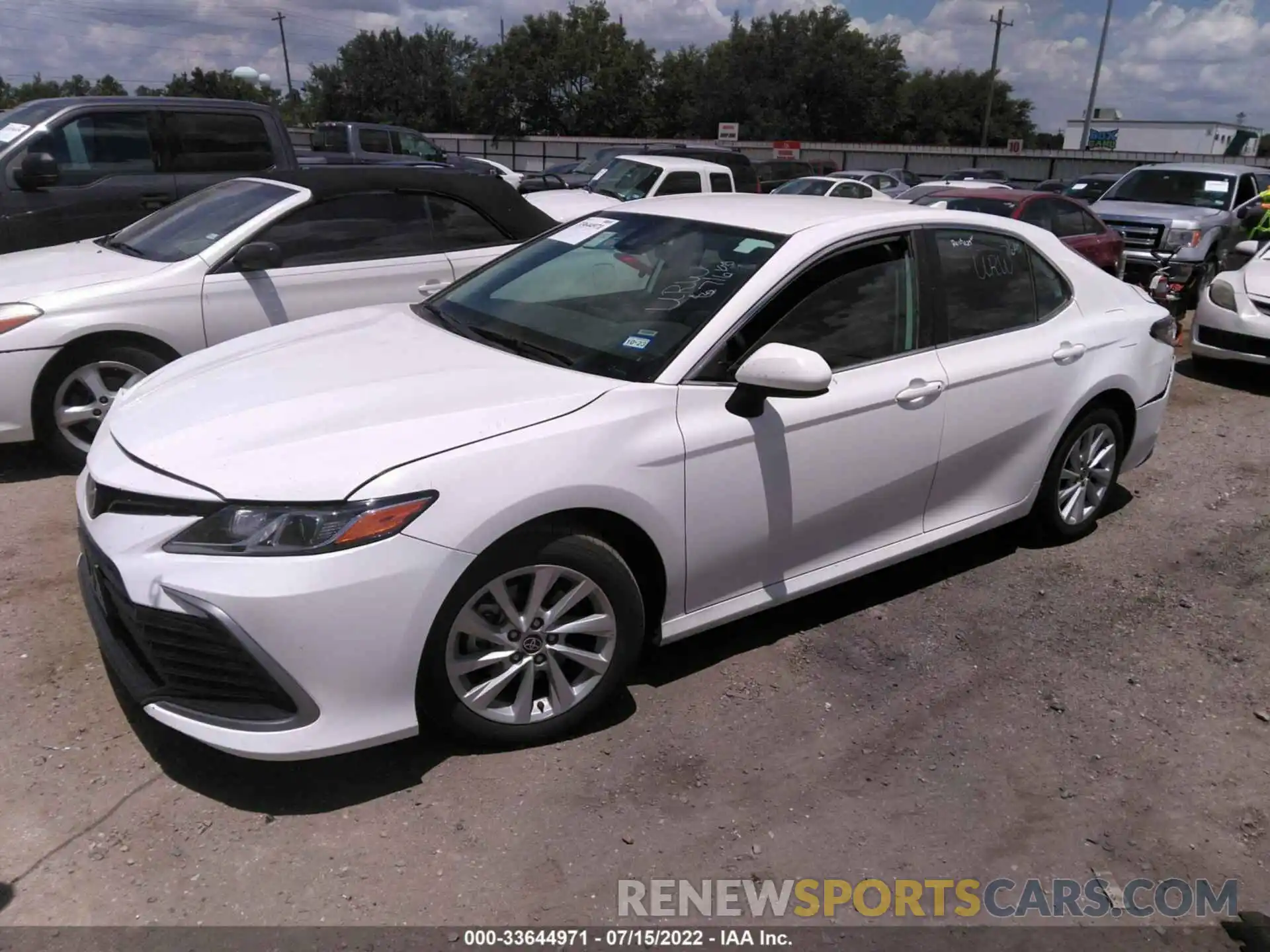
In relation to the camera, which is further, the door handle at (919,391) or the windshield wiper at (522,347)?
the door handle at (919,391)

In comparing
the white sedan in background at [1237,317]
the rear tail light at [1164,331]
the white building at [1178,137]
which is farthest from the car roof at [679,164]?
the white building at [1178,137]

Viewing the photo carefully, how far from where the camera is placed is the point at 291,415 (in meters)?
2.98

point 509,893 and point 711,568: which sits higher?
point 711,568

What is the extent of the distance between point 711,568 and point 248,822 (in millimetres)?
1596

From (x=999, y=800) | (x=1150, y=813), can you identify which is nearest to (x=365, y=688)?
(x=999, y=800)

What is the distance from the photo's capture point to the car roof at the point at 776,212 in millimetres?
3818

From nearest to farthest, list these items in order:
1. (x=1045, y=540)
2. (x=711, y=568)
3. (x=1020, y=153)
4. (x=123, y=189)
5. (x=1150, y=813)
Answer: (x=1150, y=813) → (x=711, y=568) → (x=1045, y=540) → (x=123, y=189) → (x=1020, y=153)

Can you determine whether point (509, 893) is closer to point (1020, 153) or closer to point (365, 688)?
point (365, 688)

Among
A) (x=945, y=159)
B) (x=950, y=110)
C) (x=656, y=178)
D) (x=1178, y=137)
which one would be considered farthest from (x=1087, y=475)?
(x=1178, y=137)

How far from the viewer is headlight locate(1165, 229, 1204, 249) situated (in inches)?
491

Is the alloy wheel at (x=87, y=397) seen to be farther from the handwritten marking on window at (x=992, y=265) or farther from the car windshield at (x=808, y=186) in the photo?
the car windshield at (x=808, y=186)

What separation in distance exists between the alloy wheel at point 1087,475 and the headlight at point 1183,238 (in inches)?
360

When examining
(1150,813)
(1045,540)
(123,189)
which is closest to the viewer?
(1150,813)

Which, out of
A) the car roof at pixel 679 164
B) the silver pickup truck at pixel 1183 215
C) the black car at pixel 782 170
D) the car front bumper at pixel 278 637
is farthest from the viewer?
the black car at pixel 782 170
